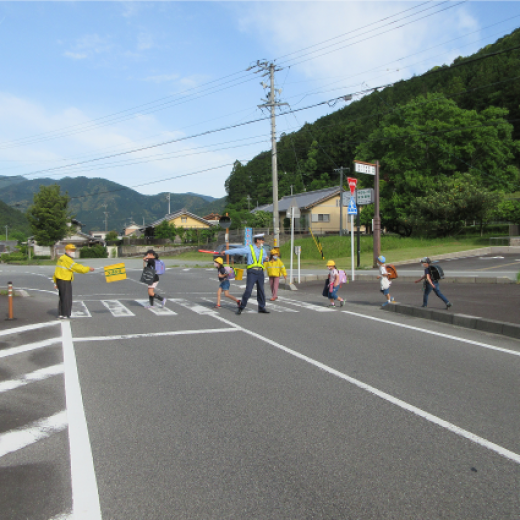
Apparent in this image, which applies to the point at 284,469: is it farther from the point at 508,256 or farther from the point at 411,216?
the point at 411,216

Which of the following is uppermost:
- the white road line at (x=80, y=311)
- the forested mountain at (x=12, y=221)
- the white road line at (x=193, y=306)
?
the forested mountain at (x=12, y=221)

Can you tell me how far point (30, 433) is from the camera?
13.9ft

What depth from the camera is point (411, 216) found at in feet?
139

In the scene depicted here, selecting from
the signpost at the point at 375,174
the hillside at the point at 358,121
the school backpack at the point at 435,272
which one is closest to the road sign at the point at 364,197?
the signpost at the point at 375,174

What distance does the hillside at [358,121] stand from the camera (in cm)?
5794

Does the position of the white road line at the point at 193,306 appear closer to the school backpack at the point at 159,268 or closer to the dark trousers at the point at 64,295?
the school backpack at the point at 159,268

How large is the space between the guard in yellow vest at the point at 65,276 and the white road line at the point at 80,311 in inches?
26.4

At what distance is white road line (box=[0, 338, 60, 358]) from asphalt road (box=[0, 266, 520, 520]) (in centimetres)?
3

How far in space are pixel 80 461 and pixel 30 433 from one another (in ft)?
2.84

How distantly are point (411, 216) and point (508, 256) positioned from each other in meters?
12.8

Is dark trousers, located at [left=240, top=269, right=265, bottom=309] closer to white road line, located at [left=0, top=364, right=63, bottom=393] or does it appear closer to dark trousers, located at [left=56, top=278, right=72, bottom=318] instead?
dark trousers, located at [left=56, top=278, right=72, bottom=318]

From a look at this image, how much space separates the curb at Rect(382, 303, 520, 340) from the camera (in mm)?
8867

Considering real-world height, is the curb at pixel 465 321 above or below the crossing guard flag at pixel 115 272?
below

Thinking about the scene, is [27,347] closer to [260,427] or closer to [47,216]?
[260,427]
